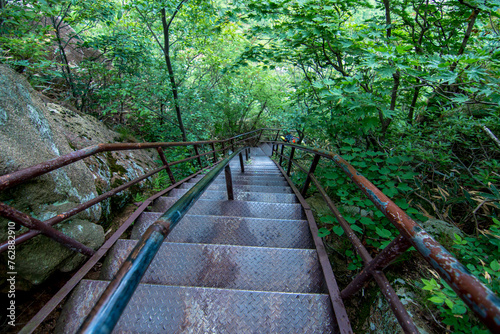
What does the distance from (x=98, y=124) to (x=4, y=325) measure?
4.24 meters

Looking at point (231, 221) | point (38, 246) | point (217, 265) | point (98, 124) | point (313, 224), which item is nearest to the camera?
point (38, 246)

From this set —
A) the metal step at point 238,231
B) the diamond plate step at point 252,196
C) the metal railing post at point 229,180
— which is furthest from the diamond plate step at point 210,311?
the diamond plate step at point 252,196

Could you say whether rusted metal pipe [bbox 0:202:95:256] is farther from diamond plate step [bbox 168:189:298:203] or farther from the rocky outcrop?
diamond plate step [bbox 168:189:298:203]

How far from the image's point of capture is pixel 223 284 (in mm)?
1480

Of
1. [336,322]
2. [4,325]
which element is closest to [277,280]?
[336,322]

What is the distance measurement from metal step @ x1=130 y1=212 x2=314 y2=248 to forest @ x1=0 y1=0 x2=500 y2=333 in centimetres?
35

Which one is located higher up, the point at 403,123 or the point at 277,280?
the point at 403,123

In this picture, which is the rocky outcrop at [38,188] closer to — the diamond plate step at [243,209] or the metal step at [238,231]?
the metal step at [238,231]

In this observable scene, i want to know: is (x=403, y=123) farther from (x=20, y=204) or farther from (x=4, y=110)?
(x=4, y=110)

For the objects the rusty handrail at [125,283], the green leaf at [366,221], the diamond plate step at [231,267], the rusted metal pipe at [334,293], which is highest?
the rusty handrail at [125,283]

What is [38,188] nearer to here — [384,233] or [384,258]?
[384,258]

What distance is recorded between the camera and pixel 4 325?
125cm

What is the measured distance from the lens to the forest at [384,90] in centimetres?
158

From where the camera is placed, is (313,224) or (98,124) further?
(98,124)
